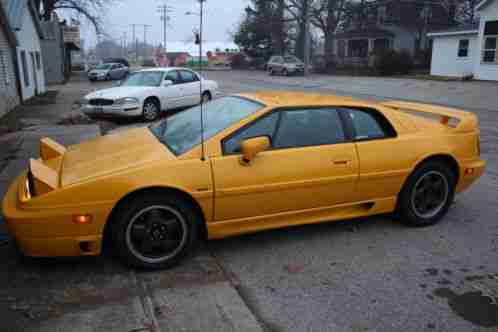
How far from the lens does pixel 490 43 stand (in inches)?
1017

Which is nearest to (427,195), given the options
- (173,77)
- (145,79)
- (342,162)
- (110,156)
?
(342,162)

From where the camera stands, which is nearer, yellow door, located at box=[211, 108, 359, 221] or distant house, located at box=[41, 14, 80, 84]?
yellow door, located at box=[211, 108, 359, 221]

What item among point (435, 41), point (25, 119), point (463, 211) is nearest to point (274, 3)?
point (435, 41)

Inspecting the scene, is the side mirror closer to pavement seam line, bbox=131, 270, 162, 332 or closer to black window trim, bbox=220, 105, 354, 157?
black window trim, bbox=220, 105, 354, 157

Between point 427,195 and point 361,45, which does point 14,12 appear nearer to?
point 427,195

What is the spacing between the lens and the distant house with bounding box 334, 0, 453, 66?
42.5 m

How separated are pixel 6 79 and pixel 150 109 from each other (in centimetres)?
589

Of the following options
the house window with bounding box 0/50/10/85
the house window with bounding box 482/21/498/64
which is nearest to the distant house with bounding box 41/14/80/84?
the house window with bounding box 0/50/10/85

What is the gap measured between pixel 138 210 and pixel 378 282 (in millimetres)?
1985

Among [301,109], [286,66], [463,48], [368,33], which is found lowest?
[301,109]

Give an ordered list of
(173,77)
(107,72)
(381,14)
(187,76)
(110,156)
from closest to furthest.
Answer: (110,156) → (173,77) → (187,76) → (107,72) → (381,14)

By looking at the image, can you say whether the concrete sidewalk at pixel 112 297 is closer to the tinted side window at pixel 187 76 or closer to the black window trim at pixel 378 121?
the black window trim at pixel 378 121

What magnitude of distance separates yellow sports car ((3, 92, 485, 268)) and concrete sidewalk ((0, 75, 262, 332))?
22cm

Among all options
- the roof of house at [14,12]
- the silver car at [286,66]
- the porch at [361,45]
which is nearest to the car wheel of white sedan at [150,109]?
the roof of house at [14,12]
